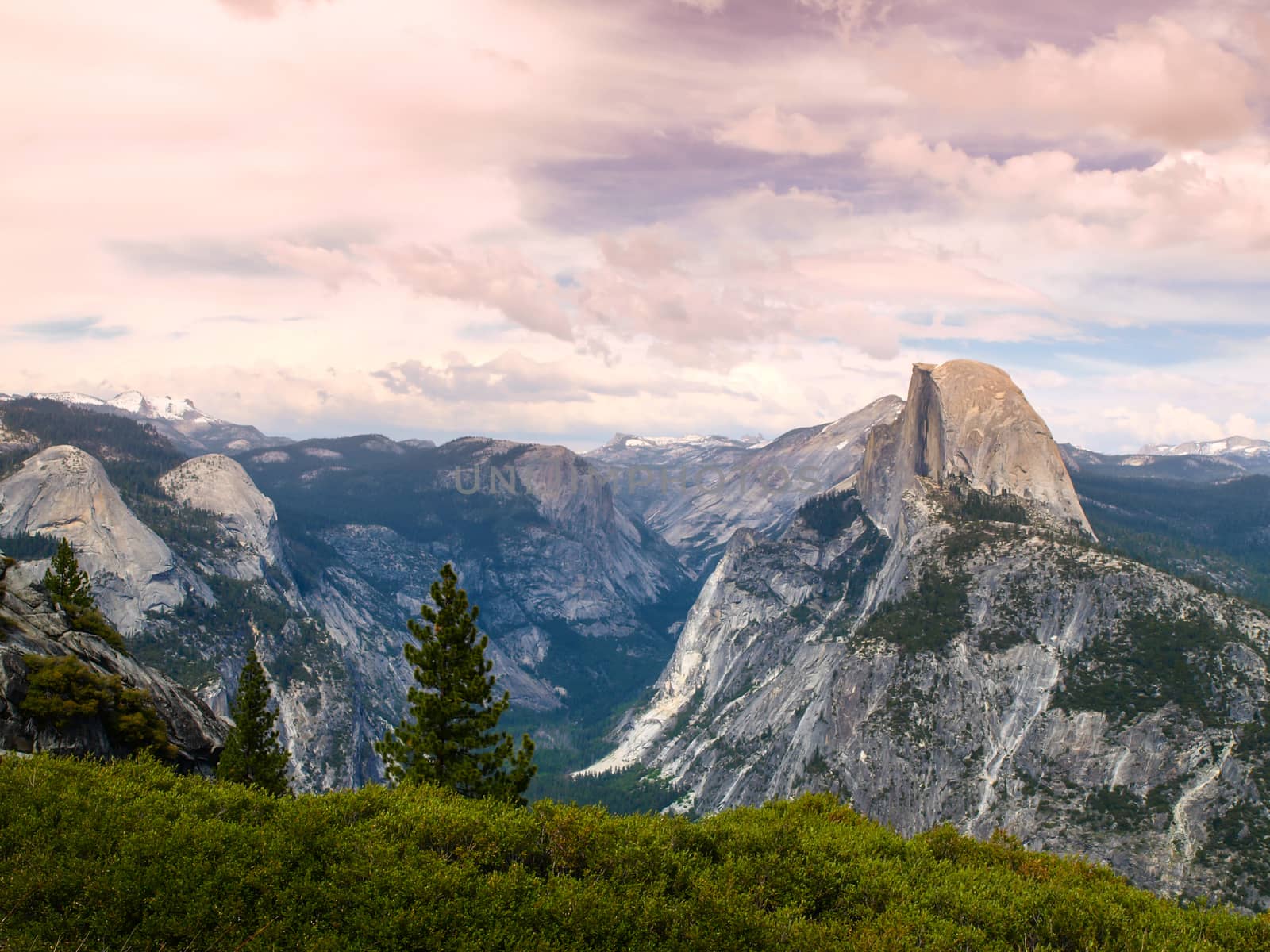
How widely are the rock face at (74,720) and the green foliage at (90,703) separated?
10.7 inches

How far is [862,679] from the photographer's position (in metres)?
170

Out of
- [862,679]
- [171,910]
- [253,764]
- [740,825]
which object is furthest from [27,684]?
[862,679]

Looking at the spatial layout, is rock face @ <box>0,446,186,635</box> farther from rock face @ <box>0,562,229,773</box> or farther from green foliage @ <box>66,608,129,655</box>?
rock face @ <box>0,562,229,773</box>

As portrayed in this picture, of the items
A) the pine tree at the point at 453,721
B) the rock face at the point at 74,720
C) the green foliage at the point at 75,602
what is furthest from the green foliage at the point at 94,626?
the pine tree at the point at 453,721

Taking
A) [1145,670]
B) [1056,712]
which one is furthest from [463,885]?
[1145,670]

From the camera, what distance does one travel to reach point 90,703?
115 feet

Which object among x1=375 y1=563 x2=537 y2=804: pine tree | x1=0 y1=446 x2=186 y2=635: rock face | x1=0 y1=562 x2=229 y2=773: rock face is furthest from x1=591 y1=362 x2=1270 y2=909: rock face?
x1=0 y1=446 x2=186 y2=635: rock face

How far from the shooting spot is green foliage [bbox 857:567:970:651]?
543ft

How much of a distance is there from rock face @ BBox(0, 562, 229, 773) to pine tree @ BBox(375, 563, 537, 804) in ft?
37.8

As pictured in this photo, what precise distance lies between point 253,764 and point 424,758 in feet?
53.3

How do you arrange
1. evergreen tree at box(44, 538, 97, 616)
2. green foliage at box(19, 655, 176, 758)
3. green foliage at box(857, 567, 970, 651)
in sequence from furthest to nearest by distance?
green foliage at box(857, 567, 970, 651) < evergreen tree at box(44, 538, 97, 616) < green foliage at box(19, 655, 176, 758)

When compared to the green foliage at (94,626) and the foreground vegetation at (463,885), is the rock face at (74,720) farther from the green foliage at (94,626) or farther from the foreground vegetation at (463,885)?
the foreground vegetation at (463,885)

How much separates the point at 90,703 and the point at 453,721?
1748cm

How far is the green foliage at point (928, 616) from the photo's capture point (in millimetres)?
165625
